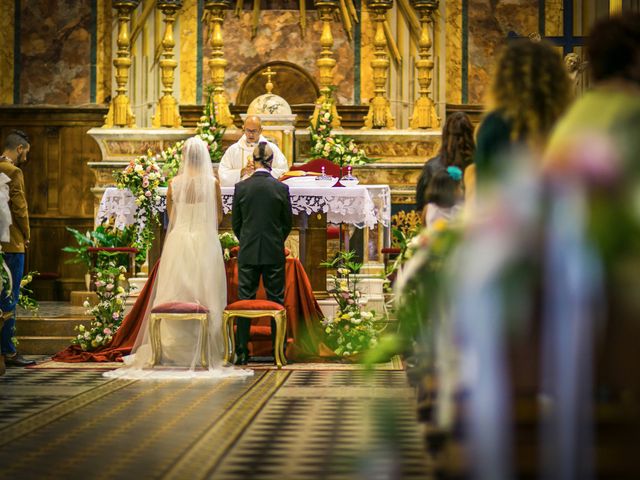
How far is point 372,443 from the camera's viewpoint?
2.58 meters

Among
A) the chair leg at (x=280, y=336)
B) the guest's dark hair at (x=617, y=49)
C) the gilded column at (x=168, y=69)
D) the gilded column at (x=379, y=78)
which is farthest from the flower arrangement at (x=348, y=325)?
the guest's dark hair at (x=617, y=49)

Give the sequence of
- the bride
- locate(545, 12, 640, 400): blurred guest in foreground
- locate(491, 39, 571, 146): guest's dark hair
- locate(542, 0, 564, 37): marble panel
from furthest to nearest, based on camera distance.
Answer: locate(542, 0, 564, 37): marble panel
the bride
locate(491, 39, 571, 146): guest's dark hair
locate(545, 12, 640, 400): blurred guest in foreground

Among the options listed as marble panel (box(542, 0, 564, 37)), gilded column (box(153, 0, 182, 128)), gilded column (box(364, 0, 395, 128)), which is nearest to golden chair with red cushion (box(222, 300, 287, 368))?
gilded column (box(364, 0, 395, 128))

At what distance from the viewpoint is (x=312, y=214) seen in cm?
1123

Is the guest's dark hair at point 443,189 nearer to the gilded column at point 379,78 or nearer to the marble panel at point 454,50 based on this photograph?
the gilded column at point 379,78

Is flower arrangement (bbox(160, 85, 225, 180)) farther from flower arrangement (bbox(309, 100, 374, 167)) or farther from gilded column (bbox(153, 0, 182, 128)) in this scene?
flower arrangement (bbox(309, 100, 374, 167))

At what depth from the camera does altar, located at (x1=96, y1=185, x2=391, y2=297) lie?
10930 mm

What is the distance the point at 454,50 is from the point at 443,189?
29.6 feet

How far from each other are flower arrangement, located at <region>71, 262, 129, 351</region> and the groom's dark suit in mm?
1346

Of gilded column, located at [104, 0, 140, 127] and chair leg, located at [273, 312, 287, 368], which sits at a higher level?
gilded column, located at [104, 0, 140, 127]

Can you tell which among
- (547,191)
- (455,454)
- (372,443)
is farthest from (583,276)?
(455,454)

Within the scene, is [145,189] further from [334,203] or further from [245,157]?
[334,203]

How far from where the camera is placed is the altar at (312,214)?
10.9 meters

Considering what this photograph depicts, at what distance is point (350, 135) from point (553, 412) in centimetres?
1097
